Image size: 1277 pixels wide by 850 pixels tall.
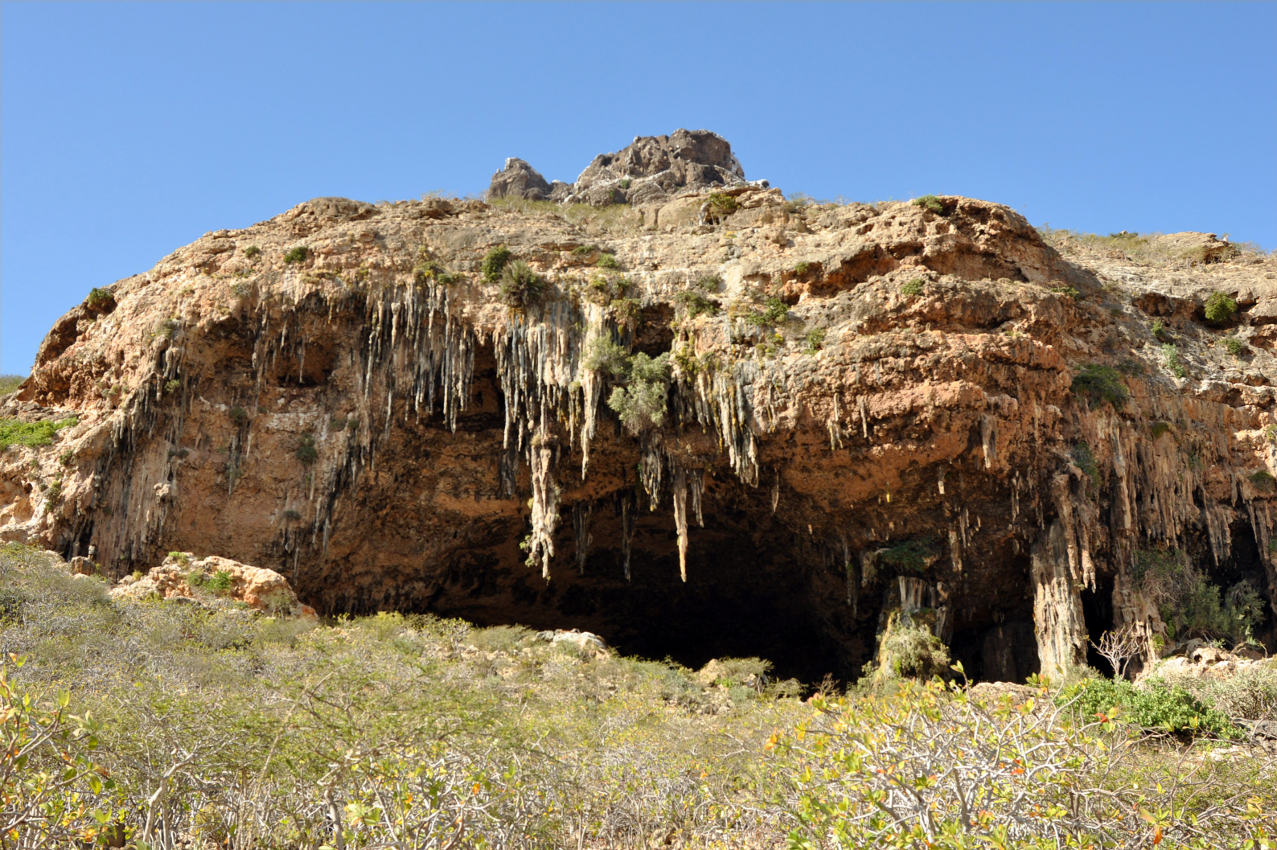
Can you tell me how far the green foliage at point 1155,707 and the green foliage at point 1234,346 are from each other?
10.3m

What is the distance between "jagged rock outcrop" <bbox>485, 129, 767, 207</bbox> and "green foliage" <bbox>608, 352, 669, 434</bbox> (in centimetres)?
2053

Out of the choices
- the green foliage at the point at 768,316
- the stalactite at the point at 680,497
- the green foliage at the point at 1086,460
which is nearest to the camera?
the green foliage at the point at 1086,460

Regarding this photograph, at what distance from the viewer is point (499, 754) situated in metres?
10.1

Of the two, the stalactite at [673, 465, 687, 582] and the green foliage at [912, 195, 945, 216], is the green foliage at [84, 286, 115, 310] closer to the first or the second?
the stalactite at [673, 465, 687, 582]

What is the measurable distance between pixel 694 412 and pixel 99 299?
51.3ft

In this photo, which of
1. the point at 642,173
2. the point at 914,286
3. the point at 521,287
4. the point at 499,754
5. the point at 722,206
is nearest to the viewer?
the point at 499,754

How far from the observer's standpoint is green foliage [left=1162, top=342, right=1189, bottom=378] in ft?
70.5

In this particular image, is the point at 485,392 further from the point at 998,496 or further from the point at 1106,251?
the point at 1106,251

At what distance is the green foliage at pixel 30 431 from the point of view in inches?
831

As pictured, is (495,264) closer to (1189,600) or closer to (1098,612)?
(1098,612)

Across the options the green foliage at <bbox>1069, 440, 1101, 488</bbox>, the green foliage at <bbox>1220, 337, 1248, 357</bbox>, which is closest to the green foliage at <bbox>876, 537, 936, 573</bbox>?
the green foliage at <bbox>1069, 440, 1101, 488</bbox>

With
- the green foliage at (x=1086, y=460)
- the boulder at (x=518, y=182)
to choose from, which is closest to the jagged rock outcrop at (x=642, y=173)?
the boulder at (x=518, y=182)

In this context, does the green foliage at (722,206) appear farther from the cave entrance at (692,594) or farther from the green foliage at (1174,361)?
the green foliage at (1174,361)

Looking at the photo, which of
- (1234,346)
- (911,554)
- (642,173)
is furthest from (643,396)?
(642,173)
